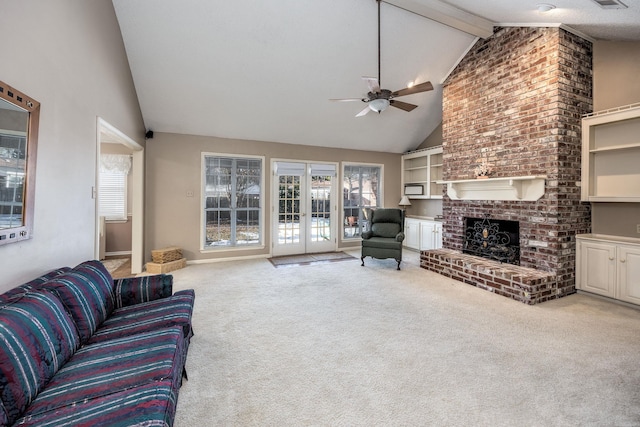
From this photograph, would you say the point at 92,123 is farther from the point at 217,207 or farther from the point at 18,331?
the point at 217,207

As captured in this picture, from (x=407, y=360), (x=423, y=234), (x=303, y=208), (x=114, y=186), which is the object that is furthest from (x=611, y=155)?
(x=114, y=186)

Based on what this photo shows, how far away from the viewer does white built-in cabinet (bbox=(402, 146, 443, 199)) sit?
6801mm

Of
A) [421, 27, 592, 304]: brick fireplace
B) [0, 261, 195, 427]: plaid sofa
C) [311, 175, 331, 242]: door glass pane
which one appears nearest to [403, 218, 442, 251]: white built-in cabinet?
[421, 27, 592, 304]: brick fireplace

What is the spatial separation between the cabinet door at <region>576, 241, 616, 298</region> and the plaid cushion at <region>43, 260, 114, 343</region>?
17.7 feet

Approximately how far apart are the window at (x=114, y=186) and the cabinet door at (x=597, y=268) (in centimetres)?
837

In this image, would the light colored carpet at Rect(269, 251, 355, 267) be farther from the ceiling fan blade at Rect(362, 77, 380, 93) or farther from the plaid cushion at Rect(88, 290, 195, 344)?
the ceiling fan blade at Rect(362, 77, 380, 93)

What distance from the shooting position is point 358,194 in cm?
728

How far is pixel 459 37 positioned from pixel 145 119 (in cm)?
550

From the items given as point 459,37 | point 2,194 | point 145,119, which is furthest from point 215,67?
point 459,37

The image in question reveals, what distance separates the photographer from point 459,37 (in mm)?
4734

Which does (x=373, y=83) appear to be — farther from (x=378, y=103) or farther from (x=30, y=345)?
(x=30, y=345)

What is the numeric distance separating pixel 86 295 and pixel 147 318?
0.42 meters

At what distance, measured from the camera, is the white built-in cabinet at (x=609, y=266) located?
3424mm

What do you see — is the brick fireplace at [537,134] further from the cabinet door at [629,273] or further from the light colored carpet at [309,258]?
the light colored carpet at [309,258]
